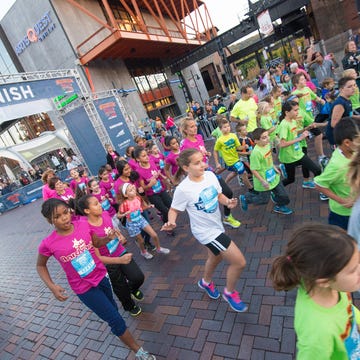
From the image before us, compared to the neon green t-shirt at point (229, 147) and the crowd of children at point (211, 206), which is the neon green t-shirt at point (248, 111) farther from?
the neon green t-shirt at point (229, 147)

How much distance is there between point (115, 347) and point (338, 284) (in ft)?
9.66

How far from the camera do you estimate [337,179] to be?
2307mm

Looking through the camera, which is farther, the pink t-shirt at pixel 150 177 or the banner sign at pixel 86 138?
the banner sign at pixel 86 138

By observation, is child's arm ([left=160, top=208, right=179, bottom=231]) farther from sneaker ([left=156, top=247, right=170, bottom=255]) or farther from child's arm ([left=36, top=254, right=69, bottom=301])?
sneaker ([left=156, top=247, right=170, bottom=255])

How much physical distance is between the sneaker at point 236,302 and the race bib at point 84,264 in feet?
5.03

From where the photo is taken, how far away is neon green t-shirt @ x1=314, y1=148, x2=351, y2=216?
2250mm

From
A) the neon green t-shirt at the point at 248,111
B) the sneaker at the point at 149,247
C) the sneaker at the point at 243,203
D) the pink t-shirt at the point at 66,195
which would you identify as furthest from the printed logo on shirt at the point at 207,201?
the pink t-shirt at the point at 66,195

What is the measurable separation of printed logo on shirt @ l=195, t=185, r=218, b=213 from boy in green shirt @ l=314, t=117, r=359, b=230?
3.33 ft

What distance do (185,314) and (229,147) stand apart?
2974 mm

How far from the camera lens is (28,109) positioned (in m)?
8.76

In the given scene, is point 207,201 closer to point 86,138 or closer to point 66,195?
point 66,195

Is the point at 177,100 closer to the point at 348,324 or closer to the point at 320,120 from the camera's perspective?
the point at 320,120

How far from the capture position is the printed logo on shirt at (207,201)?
268 cm

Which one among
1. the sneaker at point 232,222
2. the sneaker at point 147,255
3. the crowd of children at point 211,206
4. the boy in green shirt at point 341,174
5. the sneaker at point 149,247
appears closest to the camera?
the crowd of children at point 211,206
